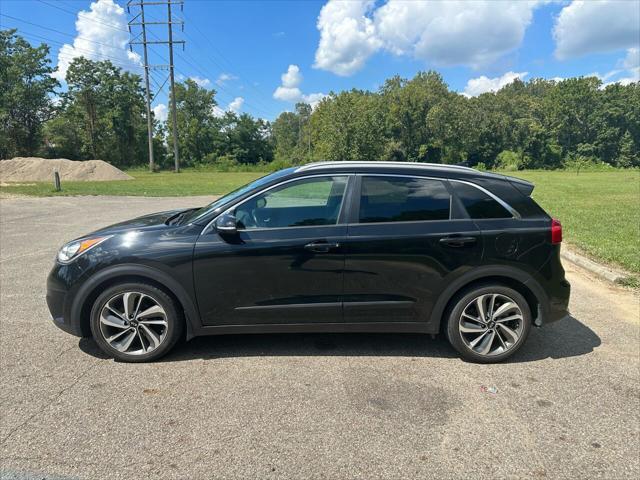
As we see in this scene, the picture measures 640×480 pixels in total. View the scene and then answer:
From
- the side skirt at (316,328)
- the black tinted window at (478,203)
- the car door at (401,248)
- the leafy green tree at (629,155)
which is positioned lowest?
the side skirt at (316,328)

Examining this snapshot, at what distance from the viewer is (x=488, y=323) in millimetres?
3650

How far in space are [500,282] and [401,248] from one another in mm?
951

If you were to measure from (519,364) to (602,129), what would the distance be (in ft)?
322

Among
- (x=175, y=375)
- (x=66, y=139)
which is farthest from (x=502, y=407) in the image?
(x=66, y=139)

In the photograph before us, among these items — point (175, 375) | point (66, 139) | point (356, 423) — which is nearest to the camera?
point (356, 423)

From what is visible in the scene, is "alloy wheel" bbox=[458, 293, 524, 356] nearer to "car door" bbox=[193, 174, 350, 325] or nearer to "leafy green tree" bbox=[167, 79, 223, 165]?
"car door" bbox=[193, 174, 350, 325]

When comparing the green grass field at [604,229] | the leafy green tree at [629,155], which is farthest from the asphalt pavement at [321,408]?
the leafy green tree at [629,155]

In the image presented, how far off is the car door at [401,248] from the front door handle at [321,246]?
0.12 meters

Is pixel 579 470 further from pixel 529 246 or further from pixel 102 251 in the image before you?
pixel 102 251

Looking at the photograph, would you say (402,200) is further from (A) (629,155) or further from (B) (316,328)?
(A) (629,155)

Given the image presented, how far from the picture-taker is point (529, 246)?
3611mm

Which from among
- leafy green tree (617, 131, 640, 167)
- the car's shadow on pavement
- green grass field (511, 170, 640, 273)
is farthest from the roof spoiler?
leafy green tree (617, 131, 640, 167)

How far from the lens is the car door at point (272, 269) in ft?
11.5

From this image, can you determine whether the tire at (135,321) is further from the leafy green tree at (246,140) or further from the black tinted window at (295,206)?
the leafy green tree at (246,140)
